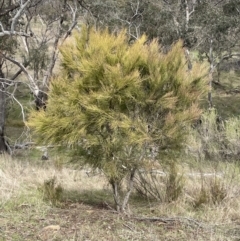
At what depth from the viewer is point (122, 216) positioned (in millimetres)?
6129

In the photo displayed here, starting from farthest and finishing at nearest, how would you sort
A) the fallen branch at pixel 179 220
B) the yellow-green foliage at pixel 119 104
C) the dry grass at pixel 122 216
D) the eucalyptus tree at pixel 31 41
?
the eucalyptus tree at pixel 31 41 → the yellow-green foliage at pixel 119 104 → the fallen branch at pixel 179 220 → the dry grass at pixel 122 216

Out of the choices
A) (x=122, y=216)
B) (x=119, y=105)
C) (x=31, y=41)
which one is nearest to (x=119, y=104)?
(x=119, y=105)

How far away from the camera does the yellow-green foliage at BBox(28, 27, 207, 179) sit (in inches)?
240

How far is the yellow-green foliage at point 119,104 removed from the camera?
609 centimetres

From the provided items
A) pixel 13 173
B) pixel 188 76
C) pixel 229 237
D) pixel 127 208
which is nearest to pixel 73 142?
pixel 127 208

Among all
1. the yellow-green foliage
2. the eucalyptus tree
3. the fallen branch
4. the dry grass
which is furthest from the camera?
the eucalyptus tree

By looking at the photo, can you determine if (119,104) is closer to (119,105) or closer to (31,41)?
(119,105)

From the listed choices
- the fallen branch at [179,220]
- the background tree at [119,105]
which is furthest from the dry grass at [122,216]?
the background tree at [119,105]

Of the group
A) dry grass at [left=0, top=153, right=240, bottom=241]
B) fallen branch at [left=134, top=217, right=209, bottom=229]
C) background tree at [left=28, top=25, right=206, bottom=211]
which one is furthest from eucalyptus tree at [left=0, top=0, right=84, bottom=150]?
fallen branch at [left=134, top=217, right=209, bottom=229]

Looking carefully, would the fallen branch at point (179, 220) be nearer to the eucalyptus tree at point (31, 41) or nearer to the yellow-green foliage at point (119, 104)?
the yellow-green foliage at point (119, 104)

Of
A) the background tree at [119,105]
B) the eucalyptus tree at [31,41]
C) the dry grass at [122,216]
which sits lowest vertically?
the dry grass at [122,216]

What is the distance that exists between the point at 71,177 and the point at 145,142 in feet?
13.8

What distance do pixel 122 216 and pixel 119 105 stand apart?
5.00ft

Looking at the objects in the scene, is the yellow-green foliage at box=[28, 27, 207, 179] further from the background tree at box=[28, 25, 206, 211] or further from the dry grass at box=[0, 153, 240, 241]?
the dry grass at box=[0, 153, 240, 241]
